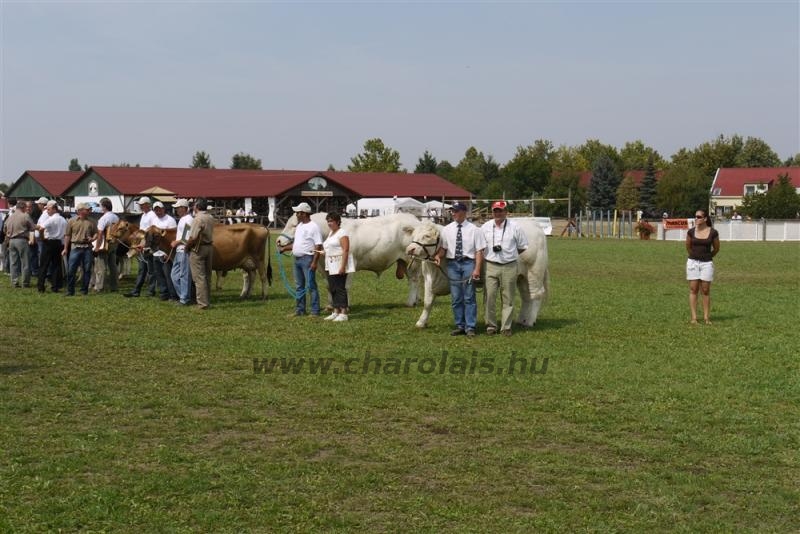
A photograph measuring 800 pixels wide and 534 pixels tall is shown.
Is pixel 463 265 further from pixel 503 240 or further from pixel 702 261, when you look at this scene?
pixel 702 261

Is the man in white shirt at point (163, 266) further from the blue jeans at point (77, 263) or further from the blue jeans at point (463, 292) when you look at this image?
the blue jeans at point (463, 292)

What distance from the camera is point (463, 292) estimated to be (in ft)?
43.5

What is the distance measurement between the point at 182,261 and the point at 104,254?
3.24m

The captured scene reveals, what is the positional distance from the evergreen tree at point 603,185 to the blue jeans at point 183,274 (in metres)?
86.5

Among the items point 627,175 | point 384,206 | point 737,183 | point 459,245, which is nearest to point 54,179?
point 384,206

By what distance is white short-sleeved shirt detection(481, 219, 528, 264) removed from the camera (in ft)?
43.2

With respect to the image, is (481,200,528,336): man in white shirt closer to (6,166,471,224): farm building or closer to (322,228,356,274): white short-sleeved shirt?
(322,228,356,274): white short-sleeved shirt

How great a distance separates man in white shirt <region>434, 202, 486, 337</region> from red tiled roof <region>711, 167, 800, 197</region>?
91979mm

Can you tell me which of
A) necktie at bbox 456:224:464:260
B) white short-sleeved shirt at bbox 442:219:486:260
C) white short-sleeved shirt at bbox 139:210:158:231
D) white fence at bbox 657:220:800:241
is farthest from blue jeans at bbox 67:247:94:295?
white fence at bbox 657:220:800:241

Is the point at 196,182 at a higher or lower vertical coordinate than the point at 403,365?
higher

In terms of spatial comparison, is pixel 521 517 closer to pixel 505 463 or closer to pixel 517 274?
pixel 505 463

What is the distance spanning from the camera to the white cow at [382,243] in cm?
1689

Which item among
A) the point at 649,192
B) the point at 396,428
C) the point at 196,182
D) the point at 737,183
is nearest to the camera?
the point at 396,428

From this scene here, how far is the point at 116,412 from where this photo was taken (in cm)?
876
